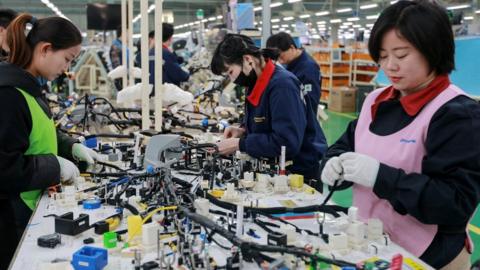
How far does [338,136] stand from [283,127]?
224 inches

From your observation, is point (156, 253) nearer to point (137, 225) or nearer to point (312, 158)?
point (137, 225)

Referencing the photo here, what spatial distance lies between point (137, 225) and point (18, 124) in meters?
Answer: 0.68

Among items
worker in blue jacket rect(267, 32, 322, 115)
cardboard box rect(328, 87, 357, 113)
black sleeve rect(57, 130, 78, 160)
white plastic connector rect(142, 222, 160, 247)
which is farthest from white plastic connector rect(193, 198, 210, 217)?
cardboard box rect(328, 87, 357, 113)

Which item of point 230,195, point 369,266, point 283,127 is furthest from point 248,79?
point 369,266

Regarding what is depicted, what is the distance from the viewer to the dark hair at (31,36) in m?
1.90

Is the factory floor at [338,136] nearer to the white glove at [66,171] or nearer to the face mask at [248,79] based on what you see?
the face mask at [248,79]

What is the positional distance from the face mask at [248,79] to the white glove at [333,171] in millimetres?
1015

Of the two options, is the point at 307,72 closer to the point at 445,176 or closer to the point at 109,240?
the point at 445,176

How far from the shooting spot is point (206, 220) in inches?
55.3

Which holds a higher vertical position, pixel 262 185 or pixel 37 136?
pixel 37 136

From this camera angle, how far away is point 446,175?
4.52 ft

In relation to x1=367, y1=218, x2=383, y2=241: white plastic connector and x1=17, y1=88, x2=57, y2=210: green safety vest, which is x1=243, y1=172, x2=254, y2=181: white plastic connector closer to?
x1=367, y1=218, x2=383, y2=241: white plastic connector

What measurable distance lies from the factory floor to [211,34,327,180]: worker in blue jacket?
0.99 m

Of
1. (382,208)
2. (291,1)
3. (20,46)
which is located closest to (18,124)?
(20,46)
